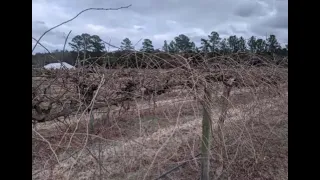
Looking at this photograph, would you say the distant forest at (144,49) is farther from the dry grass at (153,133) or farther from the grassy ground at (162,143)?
the grassy ground at (162,143)

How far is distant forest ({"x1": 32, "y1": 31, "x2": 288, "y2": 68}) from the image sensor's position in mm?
1355

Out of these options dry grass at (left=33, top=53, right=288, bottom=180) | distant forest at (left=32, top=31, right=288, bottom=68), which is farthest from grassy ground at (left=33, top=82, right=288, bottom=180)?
distant forest at (left=32, top=31, right=288, bottom=68)

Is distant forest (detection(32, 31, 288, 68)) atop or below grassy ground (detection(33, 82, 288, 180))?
atop

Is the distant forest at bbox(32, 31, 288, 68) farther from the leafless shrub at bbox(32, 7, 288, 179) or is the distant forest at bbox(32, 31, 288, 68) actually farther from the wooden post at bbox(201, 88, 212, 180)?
the wooden post at bbox(201, 88, 212, 180)

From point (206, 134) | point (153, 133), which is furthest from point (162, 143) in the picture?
point (206, 134)

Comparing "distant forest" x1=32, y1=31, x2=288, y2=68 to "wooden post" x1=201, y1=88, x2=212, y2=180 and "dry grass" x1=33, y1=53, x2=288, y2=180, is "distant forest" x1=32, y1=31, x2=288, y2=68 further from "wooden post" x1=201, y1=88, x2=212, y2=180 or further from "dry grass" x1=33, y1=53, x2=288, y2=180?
"wooden post" x1=201, y1=88, x2=212, y2=180

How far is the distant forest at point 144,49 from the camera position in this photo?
4.45 feet

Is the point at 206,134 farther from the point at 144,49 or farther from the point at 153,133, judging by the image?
the point at 144,49

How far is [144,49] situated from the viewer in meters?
1.46

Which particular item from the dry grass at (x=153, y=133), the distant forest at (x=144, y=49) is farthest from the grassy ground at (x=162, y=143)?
the distant forest at (x=144, y=49)

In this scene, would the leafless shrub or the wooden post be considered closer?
the leafless shrub

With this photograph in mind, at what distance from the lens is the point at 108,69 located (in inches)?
58.6
